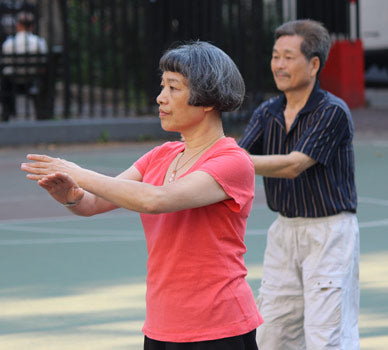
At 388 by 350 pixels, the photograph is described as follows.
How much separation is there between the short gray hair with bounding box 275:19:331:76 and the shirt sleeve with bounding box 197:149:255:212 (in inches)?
66.8

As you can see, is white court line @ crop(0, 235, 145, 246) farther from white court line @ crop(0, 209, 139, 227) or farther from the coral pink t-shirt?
the coral pink t-shirt

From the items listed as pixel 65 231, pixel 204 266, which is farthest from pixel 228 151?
pixel 65 231

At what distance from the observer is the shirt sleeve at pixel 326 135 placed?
15.5ft

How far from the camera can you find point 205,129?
11.2 feet

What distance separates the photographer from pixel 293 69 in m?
4.92

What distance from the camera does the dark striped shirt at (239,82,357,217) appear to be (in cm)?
475

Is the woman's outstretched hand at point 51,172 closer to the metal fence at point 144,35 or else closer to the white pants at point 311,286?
the white pants at point 311,286

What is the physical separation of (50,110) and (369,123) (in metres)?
5.94

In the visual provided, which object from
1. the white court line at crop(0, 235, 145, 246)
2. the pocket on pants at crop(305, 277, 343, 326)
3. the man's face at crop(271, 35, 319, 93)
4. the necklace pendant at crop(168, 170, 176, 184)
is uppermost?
the man's face at crop(271, 35, 319, 93)

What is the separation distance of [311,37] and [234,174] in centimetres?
186

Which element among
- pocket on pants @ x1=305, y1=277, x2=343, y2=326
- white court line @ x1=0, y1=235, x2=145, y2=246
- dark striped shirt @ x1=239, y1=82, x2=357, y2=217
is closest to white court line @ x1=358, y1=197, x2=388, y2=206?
white court line @ x1=0, y1=235, x2=145, y2=246

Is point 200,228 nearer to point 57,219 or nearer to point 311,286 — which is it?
point 311,286

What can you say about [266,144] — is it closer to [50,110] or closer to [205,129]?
[205,129]

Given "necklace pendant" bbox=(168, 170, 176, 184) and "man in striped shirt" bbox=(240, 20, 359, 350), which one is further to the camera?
"man in striped shirt" bbox=(240, 20, 359, 350)
